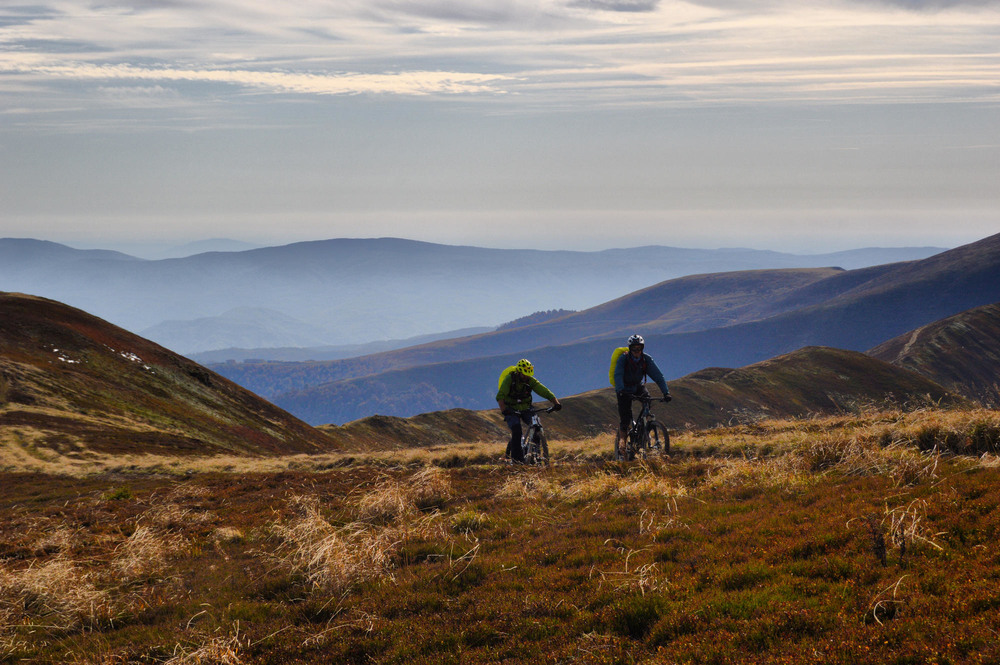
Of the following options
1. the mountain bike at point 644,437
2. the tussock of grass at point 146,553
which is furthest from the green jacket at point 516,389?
the tussock of grass at point 146,553

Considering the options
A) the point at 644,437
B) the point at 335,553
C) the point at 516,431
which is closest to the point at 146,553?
the point at 335,553

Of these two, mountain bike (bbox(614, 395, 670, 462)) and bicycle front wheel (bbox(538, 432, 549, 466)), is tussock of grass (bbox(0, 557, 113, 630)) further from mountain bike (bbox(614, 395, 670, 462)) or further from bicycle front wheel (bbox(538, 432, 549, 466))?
mountain bike (bbox(614, 395, 670, 462))

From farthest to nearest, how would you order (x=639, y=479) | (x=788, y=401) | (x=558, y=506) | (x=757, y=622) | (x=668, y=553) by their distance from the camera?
(x=788, y=401) → (x=639, y=479) → (x=558, y=506) → (x=668, y=553) → (x=757, y=622)

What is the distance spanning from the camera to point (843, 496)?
10.6 meters

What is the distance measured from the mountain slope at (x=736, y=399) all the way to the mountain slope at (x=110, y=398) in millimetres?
10335

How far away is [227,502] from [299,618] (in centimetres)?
1088

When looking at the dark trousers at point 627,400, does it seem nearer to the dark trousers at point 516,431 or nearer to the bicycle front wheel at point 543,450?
the bicycle front wheel at point 543,450

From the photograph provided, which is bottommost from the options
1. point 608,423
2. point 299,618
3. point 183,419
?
point 608,423

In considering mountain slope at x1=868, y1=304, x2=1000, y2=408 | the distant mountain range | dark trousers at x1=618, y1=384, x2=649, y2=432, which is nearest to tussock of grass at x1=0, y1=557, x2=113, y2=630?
dark trousers at x1=618, y1=384, x2=649, y2=432

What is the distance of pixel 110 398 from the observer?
47500mm

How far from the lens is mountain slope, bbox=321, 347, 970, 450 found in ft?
234

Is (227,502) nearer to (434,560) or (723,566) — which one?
(434,560)

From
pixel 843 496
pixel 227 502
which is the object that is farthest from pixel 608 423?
pixel 843 496

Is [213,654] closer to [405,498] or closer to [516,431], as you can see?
[405,498]
